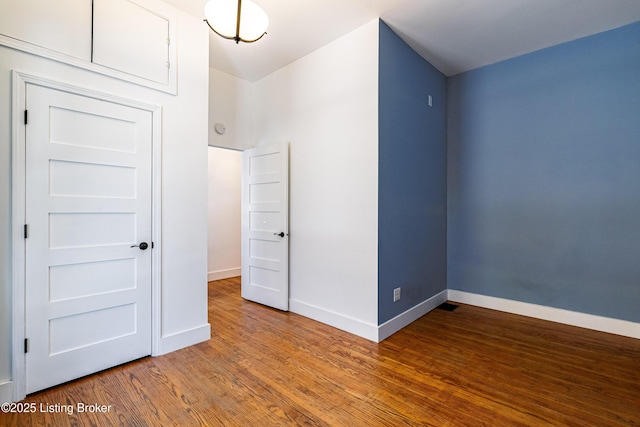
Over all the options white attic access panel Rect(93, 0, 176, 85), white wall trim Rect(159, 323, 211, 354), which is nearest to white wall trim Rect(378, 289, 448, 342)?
white wall trim Rect(159, 323, 211, 354)

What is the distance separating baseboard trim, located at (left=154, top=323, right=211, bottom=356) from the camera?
8.59 feet

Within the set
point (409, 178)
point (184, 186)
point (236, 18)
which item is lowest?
point (184, 186)

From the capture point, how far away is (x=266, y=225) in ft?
12.9

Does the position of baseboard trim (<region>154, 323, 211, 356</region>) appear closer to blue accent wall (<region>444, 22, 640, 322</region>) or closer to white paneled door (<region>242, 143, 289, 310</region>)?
white paneled door (<region>242, 143, 289, 310</region>)

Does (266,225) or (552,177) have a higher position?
(552,177)

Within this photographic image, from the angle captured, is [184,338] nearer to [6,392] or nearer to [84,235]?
[6,392]

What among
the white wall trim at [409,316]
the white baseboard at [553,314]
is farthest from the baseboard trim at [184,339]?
the white baseboard at [553,314]

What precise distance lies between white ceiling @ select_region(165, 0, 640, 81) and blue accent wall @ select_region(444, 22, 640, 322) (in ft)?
1.18

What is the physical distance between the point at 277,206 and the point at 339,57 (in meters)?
1.88

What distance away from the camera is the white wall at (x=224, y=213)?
5.45 meters

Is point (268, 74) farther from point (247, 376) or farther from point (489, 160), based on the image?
point (247, 376)

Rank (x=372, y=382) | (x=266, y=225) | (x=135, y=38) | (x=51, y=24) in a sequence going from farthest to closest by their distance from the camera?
(x=266, y=225)
(x=135, y=38)
(x=372, y=382)
(x=51, y=24)

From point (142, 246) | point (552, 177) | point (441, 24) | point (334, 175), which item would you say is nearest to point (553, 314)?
point (552, 177)

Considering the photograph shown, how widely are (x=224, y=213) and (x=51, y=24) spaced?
3.82 metres
